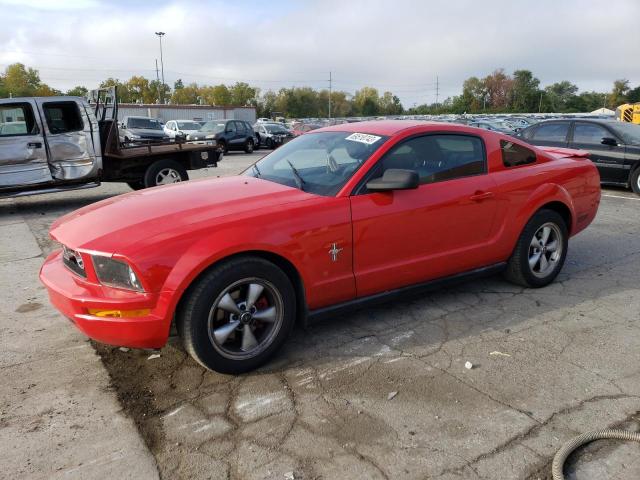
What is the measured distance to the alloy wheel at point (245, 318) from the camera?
3.19m

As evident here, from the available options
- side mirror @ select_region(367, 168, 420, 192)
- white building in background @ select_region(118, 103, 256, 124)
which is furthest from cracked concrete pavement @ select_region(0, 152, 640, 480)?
white building in background @ select_region(118, 103, 256, 124)

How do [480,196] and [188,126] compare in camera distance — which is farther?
[188,126]

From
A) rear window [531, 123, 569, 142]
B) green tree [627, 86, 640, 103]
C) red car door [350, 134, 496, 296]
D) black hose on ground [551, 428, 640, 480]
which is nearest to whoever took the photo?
black hose on ground [551, 428, 640, 480]

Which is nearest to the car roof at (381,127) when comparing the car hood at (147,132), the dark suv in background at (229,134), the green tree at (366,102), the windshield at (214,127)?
the car hood at (147,132)

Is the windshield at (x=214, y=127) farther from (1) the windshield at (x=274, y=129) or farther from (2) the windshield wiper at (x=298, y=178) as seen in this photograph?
(2) the windshield wiper at (x=298, y=178)

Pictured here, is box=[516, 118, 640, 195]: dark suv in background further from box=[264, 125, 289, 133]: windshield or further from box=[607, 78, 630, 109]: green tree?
box=[607, 78, 630, 109]: green tree

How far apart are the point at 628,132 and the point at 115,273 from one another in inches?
431

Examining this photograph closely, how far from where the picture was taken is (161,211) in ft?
11.3

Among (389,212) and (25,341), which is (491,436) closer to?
(389,212)

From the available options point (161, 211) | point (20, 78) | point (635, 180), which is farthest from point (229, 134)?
point (20, 78)

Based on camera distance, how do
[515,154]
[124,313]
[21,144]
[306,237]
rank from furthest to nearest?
[21,144]
[515,154]
[306,237]
[124,313]

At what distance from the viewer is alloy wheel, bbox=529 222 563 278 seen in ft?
15.8

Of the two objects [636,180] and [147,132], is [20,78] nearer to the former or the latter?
[147,132]

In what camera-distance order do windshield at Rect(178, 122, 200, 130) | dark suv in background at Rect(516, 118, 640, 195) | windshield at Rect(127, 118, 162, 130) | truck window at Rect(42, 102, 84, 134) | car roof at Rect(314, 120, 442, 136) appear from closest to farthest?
car roof at Rect(314, 120, 442, 136), truck window at Rect(42, 102, 84, 134), dark suv in background at Rect(516, 118, 640, 195), windshield at Rect(127, 118, 162, 130), windshield at Rect(178, 122, 200, 130)
